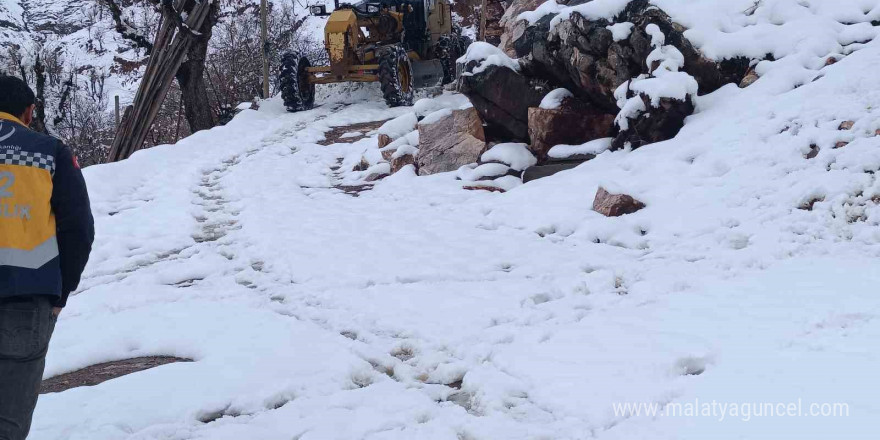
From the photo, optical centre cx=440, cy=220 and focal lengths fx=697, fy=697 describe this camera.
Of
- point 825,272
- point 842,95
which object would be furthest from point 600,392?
point 842,95

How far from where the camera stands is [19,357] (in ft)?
8.43

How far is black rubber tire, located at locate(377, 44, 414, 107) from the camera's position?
1394 centimetres

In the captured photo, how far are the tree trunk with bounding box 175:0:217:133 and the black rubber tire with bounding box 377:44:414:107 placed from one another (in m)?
3.88

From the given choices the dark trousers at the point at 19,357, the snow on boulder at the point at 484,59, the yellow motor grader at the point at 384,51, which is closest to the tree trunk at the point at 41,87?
the yellow motor grader at the point at 384,51

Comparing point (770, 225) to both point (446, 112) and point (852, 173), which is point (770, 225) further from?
point (446, 112)

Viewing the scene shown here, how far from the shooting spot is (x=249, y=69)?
65.3 feet

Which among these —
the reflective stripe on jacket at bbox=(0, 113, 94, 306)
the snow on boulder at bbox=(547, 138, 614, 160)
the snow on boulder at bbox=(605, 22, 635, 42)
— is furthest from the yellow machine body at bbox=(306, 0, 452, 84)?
the reflective stripe on jacket at bbox=(0, 113, 94, 306)

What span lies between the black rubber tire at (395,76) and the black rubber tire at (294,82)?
68.8 inches

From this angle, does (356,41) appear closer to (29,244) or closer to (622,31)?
(622,31)

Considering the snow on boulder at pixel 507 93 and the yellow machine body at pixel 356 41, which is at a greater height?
the yellow machine body at pixel 356 41

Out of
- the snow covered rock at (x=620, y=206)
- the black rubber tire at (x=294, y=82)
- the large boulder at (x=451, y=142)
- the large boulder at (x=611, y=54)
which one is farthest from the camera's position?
the black rubber tire at (x=294, y=82)

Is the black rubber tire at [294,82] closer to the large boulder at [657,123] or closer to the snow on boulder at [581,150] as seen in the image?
the snow on boulder at [581,150]

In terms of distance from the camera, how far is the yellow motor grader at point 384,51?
46.5 feet

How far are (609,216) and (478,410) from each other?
3369 millimetres
